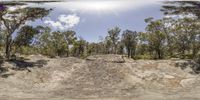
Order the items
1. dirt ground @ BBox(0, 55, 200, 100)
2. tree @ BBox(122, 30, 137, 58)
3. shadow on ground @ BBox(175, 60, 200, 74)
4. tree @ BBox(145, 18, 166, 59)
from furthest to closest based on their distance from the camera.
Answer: tree @ BBox(145, 18, 166, 59)
tree @ BBox(122, 30, 137, 58)
shadow on ground @ BBox(175, 60, 200, 74)
dirt ground @ BBox(0, 55, 200, 100)

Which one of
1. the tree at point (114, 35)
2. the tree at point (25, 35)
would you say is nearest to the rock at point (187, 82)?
the tree at point (114, 35)

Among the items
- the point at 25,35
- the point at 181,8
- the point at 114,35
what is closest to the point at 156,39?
the point at 181,8

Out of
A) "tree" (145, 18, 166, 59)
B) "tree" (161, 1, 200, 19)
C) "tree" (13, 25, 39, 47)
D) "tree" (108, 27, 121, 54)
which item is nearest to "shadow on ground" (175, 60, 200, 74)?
"tree" (145, 18, 166, 59)

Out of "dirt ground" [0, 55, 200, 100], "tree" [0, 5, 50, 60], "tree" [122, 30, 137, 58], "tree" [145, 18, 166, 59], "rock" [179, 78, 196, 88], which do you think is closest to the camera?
"dirt ground" [0, 55, 200, 100]

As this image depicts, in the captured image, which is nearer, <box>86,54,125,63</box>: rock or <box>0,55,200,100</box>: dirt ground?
<box>0,55,200,100</box>: dirt ground

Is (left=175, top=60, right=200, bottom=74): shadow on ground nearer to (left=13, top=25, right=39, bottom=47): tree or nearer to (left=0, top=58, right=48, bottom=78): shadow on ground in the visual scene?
(left=0, top=58, right=48, bottom=78): shadow on ground

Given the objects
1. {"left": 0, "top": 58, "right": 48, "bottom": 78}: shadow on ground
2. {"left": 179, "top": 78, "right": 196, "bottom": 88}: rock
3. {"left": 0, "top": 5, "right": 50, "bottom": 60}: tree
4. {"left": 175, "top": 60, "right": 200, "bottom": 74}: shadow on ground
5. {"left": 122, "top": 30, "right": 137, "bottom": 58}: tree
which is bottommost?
{"left": 179, "top": 78, "right": 196, "bottom": 88}: rock

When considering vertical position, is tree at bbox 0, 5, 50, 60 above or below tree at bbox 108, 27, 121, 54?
above

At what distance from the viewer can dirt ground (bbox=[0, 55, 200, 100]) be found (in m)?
13.7

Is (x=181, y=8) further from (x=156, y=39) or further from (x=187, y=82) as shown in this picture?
(x=187, y=82)

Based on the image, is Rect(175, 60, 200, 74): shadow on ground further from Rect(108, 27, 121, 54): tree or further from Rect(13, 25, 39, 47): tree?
Rect(13, 25, 39, 47): tree

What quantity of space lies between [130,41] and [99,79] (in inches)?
177

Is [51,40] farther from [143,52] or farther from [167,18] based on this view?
[167,18]

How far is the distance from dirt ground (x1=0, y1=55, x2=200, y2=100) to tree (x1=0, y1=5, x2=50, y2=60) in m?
2.73
